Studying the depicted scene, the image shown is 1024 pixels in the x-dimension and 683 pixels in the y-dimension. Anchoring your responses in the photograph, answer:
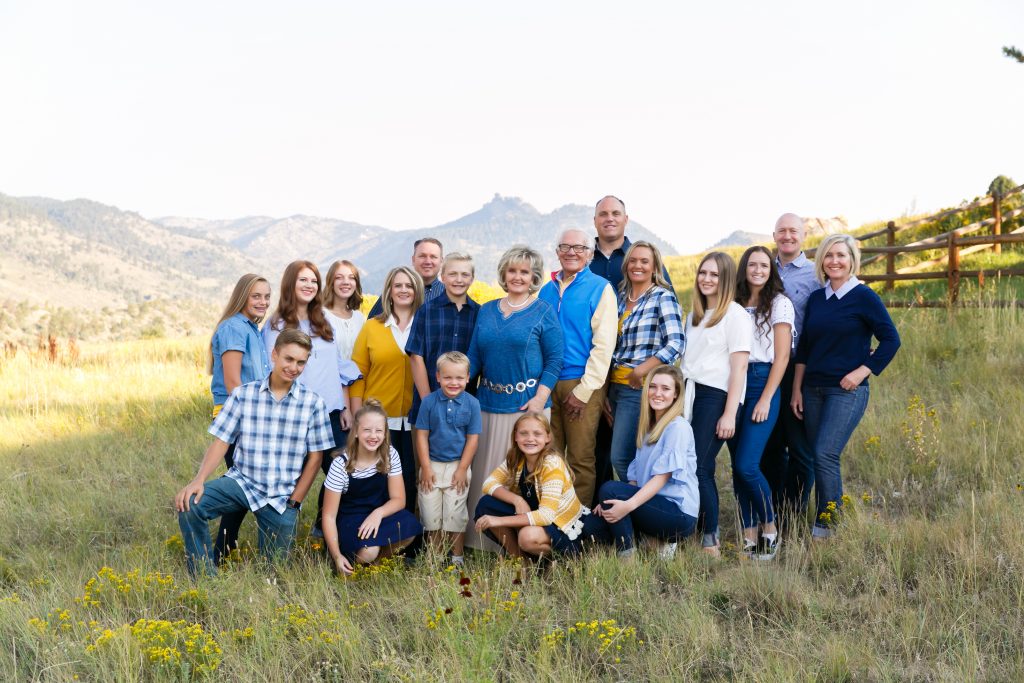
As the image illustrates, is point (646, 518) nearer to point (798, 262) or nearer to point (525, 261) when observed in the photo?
point (525, 261)

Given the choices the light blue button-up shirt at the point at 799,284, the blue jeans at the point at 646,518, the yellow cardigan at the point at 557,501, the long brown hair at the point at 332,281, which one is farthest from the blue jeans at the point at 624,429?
the long brown hair at the point at 332,281

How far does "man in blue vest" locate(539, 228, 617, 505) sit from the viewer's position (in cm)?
507

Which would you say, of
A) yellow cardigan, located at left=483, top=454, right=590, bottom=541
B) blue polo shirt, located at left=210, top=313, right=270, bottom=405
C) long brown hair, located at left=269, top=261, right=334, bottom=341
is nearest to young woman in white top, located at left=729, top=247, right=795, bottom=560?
yellow cardigan, located at left=483, top=454, right=590, bottom=541

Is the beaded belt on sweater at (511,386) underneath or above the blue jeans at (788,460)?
above

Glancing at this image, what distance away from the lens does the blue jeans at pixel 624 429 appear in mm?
5125

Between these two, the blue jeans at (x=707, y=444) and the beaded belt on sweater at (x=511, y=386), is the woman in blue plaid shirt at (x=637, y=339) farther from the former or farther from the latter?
the beaded belt on sweater at (x=511, y=386)

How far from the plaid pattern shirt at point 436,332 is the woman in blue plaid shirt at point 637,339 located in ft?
3.46

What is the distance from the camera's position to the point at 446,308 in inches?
209

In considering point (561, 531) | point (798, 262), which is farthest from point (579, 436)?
point (798, 262)

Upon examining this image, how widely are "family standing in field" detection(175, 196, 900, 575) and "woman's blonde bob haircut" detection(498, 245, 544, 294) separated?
2 centimetres

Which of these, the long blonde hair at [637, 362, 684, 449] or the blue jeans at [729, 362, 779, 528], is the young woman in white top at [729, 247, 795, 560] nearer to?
the blue jeans at [729, 362, 779, 528]

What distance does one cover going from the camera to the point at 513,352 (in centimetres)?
495

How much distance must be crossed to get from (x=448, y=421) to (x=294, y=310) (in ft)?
4.50

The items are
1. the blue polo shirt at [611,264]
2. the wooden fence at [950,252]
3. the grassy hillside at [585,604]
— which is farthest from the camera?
the wooden fence at [950,252]
